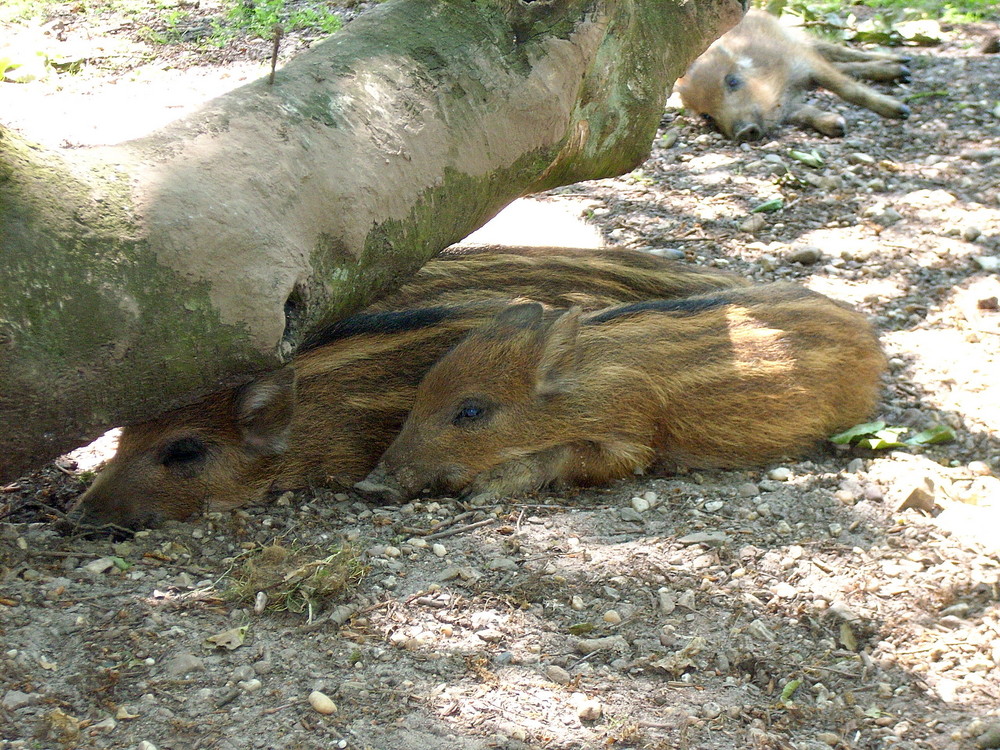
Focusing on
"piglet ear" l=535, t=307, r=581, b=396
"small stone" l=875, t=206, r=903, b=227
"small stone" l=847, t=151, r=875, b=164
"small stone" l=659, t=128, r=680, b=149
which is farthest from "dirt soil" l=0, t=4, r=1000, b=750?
"small stone" l=659, t=128, r=680, b=149

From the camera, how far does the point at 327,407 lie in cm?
401

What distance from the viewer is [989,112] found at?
7.05 m

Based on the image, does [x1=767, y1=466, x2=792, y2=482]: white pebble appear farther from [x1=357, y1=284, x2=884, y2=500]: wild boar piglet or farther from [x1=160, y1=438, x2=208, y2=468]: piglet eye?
[x1=160, y1=438, x2=208, y2=468]: piglet eye

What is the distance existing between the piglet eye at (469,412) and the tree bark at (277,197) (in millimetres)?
755

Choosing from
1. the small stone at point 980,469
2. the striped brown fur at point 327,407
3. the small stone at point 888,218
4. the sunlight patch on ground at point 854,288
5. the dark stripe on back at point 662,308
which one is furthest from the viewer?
the small stone at point 888,218

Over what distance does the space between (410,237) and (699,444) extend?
1444mm

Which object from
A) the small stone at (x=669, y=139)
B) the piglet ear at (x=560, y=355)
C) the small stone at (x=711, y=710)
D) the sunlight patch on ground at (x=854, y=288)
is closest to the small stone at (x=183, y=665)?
the small stone at (x=711, y=710)

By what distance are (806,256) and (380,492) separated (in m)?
2.66

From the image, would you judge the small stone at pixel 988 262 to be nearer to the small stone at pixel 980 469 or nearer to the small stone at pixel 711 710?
the small stone at pixel 980 469

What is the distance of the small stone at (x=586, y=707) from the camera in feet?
7.55

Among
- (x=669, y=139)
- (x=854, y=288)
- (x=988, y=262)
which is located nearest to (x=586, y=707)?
(x=854, y=288)

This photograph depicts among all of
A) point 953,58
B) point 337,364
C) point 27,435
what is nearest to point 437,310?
point 337,364

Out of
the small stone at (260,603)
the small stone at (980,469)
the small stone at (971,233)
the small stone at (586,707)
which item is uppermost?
the small stone at (260,603)

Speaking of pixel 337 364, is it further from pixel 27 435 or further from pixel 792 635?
pixel 792 635
